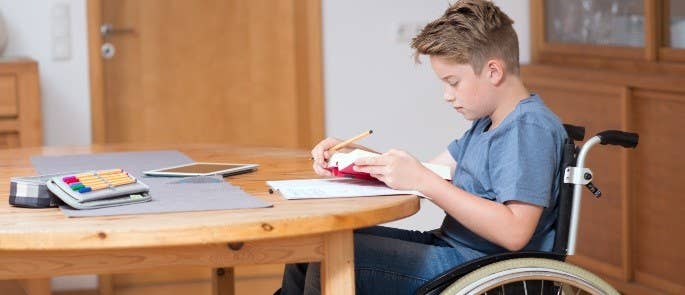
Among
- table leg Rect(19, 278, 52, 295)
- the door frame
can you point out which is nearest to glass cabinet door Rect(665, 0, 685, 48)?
the door frame

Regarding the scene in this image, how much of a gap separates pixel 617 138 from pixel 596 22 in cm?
214

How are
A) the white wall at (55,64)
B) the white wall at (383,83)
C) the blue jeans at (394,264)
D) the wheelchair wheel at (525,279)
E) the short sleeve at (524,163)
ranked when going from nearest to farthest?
the wheelchair wheel at (525,279) < the short sleeve at (524,163) < the blue jeans at (394,264) < the white wall at (55,64) < the white wall at (383,83)

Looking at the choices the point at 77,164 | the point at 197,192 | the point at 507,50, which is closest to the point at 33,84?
the point at 77,164

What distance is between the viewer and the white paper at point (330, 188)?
7.42 feet

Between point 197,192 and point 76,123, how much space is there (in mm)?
2088

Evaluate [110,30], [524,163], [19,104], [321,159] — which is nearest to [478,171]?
[524,163]

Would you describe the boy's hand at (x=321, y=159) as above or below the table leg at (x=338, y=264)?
above

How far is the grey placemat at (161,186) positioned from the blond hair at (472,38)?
51 centimetres

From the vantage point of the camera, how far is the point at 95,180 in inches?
87.0

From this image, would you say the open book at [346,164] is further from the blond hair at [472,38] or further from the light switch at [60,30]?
the light switch at [60,30]

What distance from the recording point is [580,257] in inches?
173

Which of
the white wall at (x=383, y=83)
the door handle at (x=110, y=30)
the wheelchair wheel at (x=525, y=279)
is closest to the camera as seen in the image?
the wheelchair wheel at (x=525, y=279)

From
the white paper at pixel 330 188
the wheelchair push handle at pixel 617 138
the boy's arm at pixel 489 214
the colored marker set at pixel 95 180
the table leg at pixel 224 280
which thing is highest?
the wheelchair push handle at pixel 617 138

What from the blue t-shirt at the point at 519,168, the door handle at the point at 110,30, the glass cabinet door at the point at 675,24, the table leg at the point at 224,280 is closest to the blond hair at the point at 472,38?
the blue t-shirt at the point at 519,168
